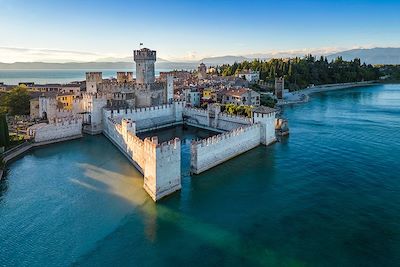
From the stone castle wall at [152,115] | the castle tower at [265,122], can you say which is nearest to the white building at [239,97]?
the stone castle wall at [152,115]

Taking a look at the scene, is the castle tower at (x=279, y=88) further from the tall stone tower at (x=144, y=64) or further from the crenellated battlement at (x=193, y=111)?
the tall stone tower at (x=144, y=64)

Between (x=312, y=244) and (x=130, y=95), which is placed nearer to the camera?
(x=312, y=244)

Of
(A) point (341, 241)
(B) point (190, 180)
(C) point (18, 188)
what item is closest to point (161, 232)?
(B) point (190, 180)

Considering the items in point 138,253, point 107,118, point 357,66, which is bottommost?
point 138,253

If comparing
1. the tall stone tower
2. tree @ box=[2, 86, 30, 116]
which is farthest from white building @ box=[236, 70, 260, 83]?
tree @ box=[2, 86, 30, 116]

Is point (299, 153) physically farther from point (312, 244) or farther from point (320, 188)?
point (312, 244)

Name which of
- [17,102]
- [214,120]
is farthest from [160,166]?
[17,102]

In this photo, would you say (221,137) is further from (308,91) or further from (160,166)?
(308,91)

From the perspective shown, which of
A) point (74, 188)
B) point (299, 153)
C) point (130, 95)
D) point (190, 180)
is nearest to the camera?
point (74, 188)
